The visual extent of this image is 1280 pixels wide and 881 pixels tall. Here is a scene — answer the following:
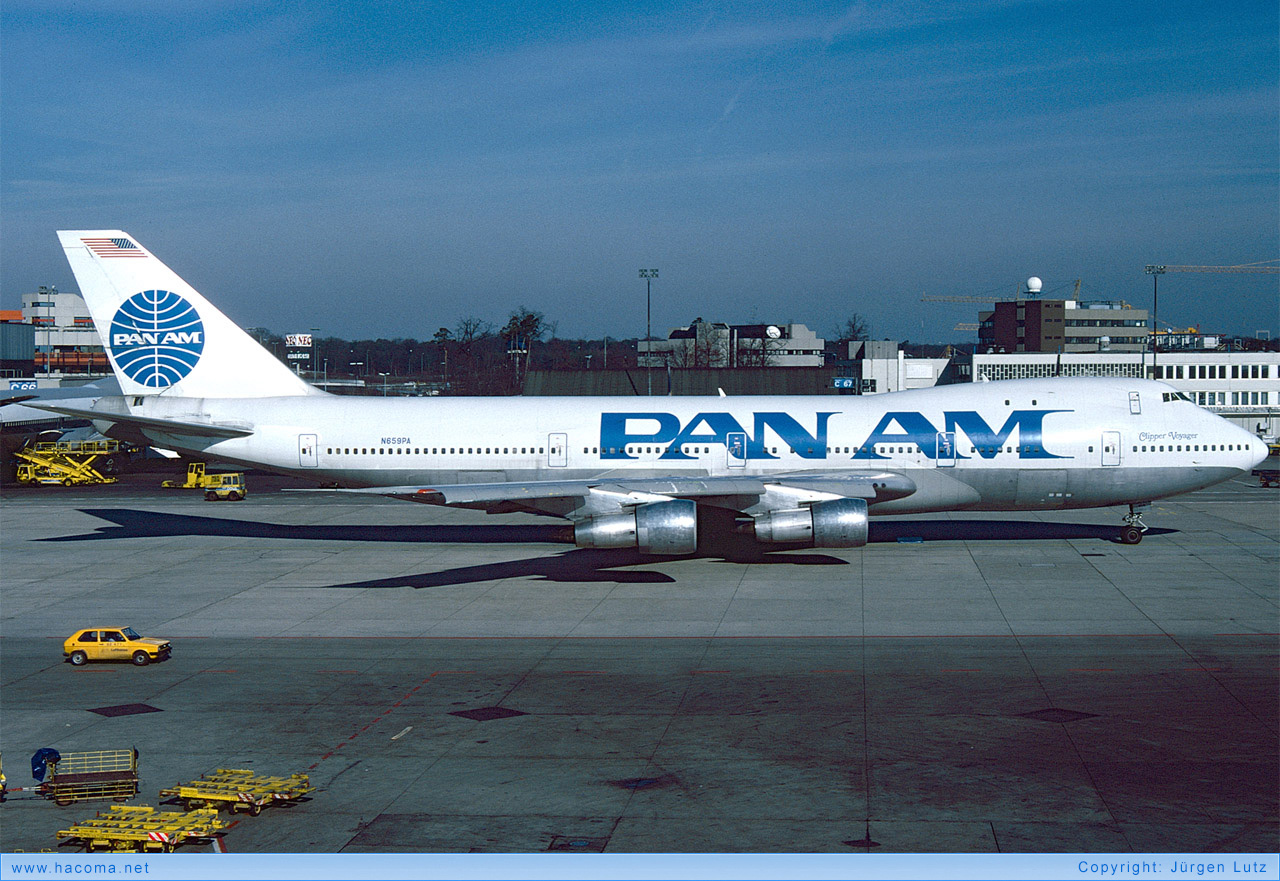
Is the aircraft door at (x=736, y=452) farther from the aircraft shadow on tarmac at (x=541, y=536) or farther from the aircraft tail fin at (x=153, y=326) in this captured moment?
the aircraft tail fin at (x=153, y=326)

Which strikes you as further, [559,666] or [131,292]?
[131,292]

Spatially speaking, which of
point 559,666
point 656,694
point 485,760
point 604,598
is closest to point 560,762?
point 485,760

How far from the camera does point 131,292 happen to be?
40531 mm

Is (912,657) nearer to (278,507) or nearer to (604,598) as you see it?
(604,598)

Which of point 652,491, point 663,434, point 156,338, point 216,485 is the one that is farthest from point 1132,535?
point 216,485

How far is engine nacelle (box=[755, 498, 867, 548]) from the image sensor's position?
3341 cm

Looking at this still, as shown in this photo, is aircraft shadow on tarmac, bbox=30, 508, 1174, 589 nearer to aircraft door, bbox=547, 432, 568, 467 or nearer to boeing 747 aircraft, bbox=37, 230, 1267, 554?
boeing 747 aircraft, bbox=37, 230, 1267, 554

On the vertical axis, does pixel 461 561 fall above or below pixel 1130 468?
below

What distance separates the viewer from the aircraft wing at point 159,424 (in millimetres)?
38312

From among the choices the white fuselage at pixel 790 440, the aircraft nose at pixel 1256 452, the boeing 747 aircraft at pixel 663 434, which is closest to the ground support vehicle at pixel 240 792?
the boeing 747 aircraft at pixel 663 434

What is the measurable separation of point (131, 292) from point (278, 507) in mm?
16295

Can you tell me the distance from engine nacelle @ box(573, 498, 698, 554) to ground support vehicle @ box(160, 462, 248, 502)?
102ft

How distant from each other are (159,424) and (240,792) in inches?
1038

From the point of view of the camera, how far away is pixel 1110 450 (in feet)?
123
